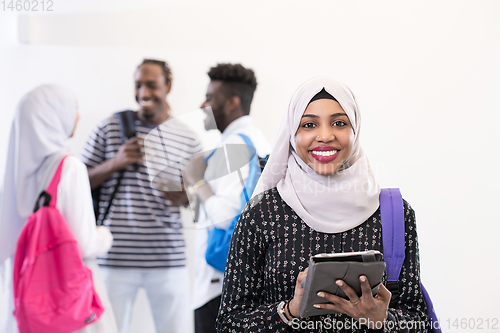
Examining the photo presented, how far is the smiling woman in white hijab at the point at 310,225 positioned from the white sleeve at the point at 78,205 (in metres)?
1.25

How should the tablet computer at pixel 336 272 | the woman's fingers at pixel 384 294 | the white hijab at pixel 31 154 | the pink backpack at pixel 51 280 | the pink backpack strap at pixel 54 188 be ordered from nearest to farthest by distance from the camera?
the tablet computer at pixel 336 272 < the woman's fingers at pixel 384 294 < the pink backpack at pixel 51 280 < the pink backpack strap at pixel 54 188 < the white hijab at pixel 31 154

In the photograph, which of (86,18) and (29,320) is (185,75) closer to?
(86,18)

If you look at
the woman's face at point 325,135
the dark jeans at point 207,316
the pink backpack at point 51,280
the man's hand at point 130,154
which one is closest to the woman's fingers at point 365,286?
the woman's face at point 325,135

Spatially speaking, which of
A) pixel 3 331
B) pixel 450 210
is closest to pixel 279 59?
pixel 450 210

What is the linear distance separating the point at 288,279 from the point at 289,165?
1.16 ft

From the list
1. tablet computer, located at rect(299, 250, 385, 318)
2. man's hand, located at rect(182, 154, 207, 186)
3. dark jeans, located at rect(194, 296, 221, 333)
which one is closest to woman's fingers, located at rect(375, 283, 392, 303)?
tablet computer, located at rect(299, 250, 385, 318)

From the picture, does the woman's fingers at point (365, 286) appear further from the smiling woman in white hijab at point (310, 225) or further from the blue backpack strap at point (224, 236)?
the blue backpack strap at point (224, 236)

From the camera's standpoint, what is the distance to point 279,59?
8.65ft

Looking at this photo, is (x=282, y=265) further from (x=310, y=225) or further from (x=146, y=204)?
(x=146, y=204)

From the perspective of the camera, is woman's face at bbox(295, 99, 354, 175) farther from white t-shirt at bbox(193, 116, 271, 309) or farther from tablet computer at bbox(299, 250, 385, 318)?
white t-shirt at bbox(193, 116, 271, 309)

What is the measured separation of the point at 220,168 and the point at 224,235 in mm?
404

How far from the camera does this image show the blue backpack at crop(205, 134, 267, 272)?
2115 mm

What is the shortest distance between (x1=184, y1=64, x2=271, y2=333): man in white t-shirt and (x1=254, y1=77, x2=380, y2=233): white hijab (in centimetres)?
90

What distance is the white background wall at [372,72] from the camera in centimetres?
255
